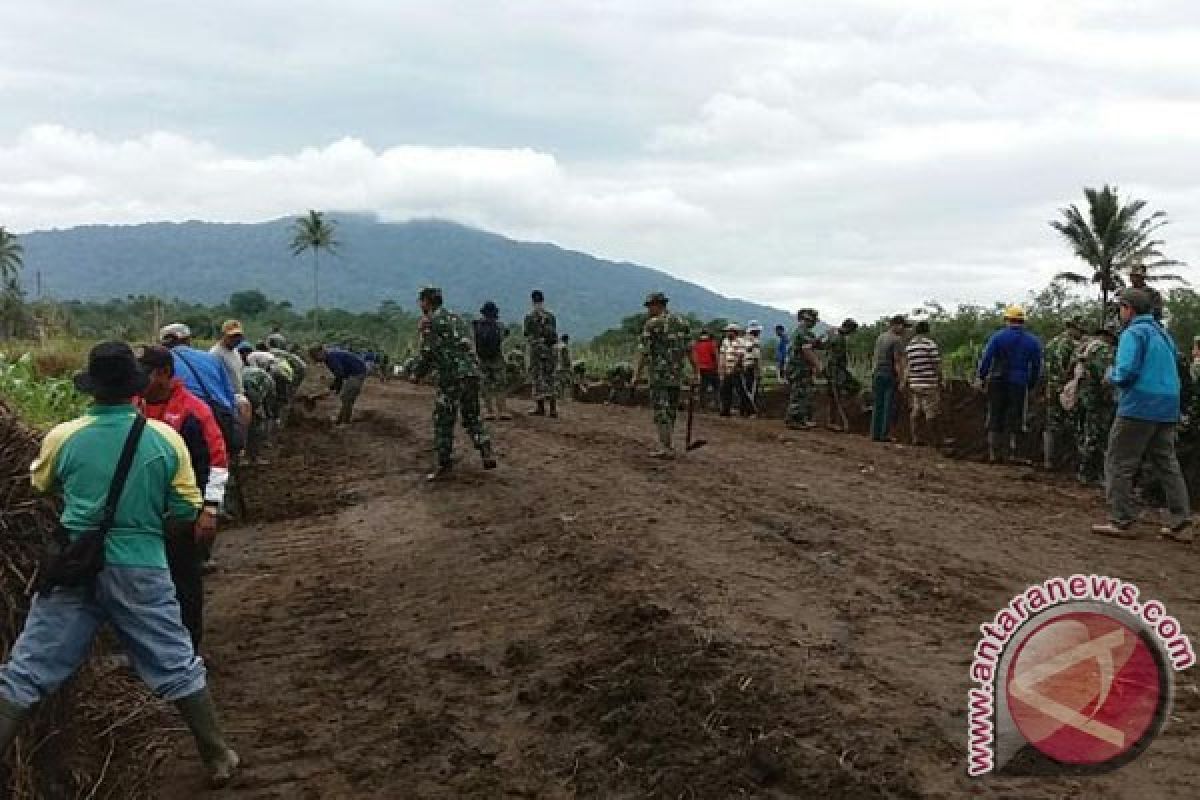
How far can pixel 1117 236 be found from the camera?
40.4 metres

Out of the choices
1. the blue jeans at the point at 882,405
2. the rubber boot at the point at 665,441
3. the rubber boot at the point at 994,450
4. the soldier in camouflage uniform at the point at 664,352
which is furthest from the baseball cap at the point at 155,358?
the blue jeans at the point at 882,405

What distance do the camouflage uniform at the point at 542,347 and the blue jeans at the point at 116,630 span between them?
13.6m

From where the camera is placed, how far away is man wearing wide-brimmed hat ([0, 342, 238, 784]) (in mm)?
4730

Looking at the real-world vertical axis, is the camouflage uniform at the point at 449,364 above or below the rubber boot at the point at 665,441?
above

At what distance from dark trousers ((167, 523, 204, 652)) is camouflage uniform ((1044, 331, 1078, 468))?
9.58 meters

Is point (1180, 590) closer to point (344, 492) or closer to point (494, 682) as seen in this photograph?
point (494, 682)

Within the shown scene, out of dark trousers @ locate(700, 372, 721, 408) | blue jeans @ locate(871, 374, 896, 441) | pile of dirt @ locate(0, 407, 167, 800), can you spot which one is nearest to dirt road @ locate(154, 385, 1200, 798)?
pile of dirt @ locate(0, 407, 167, 800)

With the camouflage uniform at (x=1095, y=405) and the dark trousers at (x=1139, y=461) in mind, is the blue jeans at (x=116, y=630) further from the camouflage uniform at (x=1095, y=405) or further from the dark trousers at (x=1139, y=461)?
the camouflage uniform at (x=1095, y=405)

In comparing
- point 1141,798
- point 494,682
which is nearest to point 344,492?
point 494,682

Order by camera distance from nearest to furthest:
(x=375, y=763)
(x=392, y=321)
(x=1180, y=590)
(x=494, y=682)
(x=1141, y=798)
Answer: (x=1141, y=798) < (x=375, y=763) < (x=494, y=682) < (x=1180, y=590) < (x=392, y=321)

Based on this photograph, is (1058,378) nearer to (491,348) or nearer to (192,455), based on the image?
(491,348)

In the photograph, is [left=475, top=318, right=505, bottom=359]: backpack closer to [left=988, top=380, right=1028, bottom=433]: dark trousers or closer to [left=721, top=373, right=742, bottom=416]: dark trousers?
[left=721, top=373, right=742, bottom=416]: dark trousers

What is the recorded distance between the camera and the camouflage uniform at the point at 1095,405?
38.4ft

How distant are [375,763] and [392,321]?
244 feet
